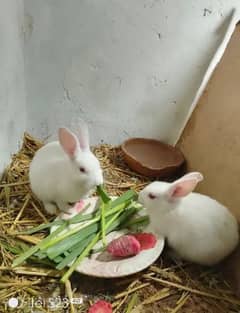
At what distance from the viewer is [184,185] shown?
1755 mm

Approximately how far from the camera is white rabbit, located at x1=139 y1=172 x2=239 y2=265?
5.80 ft

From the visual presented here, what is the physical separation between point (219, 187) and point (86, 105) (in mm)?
870

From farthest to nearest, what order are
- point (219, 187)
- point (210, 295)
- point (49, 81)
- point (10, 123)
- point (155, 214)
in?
point (49, 81) → point (10, 123) → point (219, 187) → point (155, 214) → point (210, 295)

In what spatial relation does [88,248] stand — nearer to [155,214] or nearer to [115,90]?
[155,214]

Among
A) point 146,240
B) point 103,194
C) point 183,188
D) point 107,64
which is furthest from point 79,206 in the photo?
point 107,64

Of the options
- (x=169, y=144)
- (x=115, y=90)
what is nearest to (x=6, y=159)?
(x=115, y=90)

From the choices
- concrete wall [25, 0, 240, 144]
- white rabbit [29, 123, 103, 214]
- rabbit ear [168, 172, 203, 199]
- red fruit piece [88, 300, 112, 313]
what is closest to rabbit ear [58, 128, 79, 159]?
white rabbit [29, 123, 103, 214]

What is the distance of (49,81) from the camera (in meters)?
2.42

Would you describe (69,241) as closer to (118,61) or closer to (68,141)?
(68,141)

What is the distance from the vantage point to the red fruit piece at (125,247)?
5.74ft

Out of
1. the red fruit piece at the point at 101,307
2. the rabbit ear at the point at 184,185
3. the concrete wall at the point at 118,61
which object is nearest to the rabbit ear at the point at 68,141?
the rabbit ear at the point at 184,185

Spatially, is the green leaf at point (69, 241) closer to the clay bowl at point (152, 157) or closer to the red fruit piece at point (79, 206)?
the red fruit piece at point (79, 206)

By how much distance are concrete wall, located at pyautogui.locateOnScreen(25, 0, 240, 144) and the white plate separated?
2.89 feet

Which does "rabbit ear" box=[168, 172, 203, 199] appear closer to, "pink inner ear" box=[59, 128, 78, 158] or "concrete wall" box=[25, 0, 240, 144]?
"pink inner ear" box=[59, 128, 78, 158]
